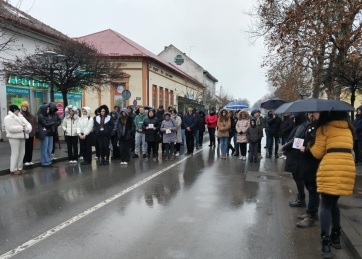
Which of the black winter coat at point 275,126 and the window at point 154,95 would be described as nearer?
the black winter coat at point 275,126

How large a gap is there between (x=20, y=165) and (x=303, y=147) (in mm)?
7846

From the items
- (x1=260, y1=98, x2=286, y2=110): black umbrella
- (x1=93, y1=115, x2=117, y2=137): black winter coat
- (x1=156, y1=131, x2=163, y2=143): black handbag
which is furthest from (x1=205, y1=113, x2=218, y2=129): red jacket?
(x1=93, y1=115, x2=117, y2=137): black winter coat

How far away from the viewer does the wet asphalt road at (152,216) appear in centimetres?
454

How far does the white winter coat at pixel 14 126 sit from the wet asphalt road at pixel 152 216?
109 cm

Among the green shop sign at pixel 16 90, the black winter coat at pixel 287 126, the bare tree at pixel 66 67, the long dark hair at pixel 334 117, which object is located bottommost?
the black winter coat at pixel 287 126

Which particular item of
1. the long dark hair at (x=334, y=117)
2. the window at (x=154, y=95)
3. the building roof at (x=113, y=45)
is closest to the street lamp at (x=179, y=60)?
the building roof at (x=113, y=45)

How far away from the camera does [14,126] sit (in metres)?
9.56

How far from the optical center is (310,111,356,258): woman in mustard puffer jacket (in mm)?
4188

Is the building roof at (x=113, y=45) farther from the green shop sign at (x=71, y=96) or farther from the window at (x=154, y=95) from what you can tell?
the green shop sign at (x=71, y=96)

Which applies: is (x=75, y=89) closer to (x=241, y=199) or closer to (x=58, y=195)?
Result: (x=58, y=195)

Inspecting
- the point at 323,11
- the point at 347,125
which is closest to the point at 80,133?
the point at 323,11

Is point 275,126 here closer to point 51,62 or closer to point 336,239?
point 336,239

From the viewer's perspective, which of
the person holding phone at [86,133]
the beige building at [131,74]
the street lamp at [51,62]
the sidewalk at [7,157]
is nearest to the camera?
the sidewalk at [7,157]

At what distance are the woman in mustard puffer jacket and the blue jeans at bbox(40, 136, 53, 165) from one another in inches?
341
